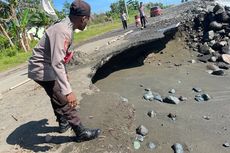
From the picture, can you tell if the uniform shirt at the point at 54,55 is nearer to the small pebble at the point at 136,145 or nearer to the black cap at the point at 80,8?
the black cap at the point at 80,8

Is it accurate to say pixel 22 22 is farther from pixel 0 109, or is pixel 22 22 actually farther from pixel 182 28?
pixel 0 109

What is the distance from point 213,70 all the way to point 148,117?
452 cm

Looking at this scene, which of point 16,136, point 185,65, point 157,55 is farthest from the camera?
point 157,55

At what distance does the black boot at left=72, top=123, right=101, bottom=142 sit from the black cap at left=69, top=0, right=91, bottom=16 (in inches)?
58.9

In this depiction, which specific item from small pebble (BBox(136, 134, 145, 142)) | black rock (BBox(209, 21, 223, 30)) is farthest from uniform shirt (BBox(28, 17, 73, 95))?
black rock (BBox(209, 21, 223, 30))

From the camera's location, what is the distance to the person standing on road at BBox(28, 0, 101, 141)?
13.4 ft

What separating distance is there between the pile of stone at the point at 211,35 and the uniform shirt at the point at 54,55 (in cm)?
723

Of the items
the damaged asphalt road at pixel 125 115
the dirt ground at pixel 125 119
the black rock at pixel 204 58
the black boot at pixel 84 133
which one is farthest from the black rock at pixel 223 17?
the black boot at pixel 84 133

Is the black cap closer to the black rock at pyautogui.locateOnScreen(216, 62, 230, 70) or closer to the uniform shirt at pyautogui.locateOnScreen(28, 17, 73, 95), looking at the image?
the uniform shirt at pyautogui.locateOnScreen(28, 17, 73, 95)

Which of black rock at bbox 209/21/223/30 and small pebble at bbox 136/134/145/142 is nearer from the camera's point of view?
small pebble at bbox 136/134/145/142

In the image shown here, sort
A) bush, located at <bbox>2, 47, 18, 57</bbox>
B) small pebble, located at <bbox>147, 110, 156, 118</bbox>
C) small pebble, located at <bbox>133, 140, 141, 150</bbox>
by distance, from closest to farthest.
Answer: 1. small pebble, located at <bbox>133, 140, 141, 150</bbox>
2. small pebble, located at <bbox>147, 110, 156, 118</bbox>
3. bush, located at <bbox>2, 47, 18, 57</bbox>

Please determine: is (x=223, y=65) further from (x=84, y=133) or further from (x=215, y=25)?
(x=84, y=133)

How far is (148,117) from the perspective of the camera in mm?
6516

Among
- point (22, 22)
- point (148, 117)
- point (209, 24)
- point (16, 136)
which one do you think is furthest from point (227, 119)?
point (22, 22)
